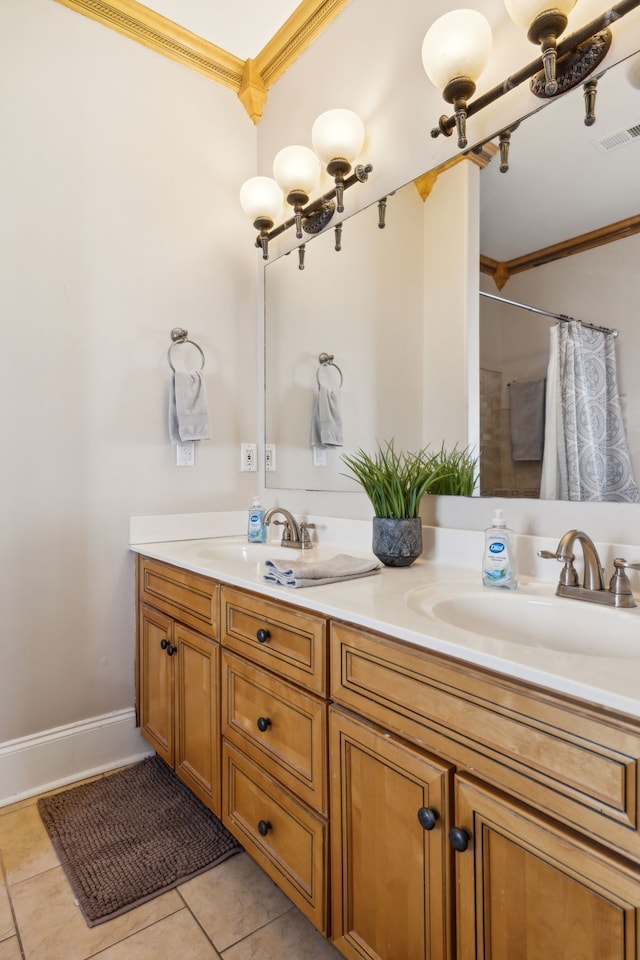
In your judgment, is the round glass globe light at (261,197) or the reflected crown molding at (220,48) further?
the round glass globe light at (261,197)

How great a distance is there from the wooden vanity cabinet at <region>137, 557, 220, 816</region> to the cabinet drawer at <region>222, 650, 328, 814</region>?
87 millimetres

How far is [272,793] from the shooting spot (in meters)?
1.17

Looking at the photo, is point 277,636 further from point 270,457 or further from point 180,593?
point 270,457

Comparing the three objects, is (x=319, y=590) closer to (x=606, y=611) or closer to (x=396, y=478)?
(x=396, y=478)

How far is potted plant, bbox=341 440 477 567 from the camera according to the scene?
1379mm

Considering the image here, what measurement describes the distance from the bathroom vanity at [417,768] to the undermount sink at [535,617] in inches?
0.7

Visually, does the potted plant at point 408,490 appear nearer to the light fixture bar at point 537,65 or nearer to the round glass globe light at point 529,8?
the light fixture bar at point 537,65

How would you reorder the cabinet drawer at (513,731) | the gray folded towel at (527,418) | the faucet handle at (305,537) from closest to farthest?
the cabinet drawer at (513,731) < the gray folded towel at (527,418) < the faucet handle at (305,537)

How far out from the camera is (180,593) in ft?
5.17

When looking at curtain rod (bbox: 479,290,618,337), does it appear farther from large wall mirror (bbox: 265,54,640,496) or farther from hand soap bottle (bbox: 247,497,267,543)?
hand soap bottle (bbox: 247,497,267,543)

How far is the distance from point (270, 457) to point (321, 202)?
3.22ft

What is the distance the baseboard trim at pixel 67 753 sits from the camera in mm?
1663

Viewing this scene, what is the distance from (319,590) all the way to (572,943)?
66 cm

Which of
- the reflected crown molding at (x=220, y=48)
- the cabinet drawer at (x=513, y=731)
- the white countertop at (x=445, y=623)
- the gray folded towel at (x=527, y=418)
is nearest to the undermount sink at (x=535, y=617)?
the white countertop at (x=445, y=623)
